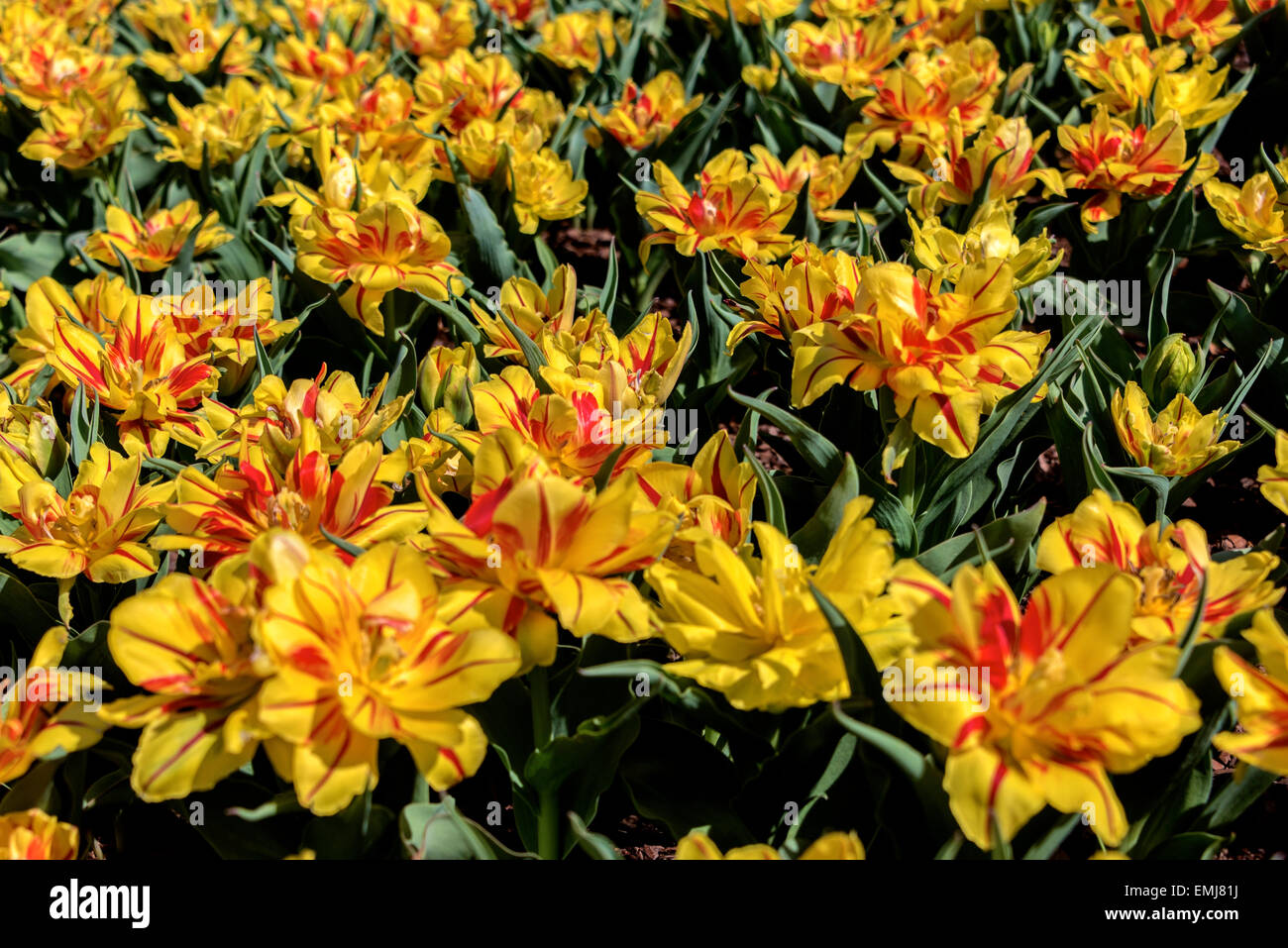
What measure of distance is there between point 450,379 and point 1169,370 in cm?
134

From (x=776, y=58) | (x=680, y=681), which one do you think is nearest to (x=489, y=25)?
(x=776, y=58)

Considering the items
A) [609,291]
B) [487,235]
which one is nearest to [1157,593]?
[609,291]

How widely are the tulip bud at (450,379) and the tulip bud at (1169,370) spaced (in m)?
1.28

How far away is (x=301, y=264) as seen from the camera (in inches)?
85.6

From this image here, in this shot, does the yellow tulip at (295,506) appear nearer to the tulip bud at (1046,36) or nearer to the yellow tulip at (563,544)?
the yellow tulip at (563,544)

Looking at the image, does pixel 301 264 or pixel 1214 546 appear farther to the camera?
pixel 1214 546

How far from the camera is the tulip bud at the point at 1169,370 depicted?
2.02 metres

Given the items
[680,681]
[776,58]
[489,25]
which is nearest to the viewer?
[680,681]

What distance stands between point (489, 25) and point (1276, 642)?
3640mm

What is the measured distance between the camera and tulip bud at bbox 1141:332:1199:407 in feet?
6.64

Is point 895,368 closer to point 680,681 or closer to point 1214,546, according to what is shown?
point 680,681

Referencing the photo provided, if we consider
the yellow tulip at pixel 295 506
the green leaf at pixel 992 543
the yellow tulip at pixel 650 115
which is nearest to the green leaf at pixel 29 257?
the yellow tulip at pixel 650 115

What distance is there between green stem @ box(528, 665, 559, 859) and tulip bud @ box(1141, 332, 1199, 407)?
1.30 meters

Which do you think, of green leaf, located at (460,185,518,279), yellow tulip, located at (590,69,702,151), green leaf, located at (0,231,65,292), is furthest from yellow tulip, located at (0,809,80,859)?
yellow tulip, located at (590,69,702,151)
